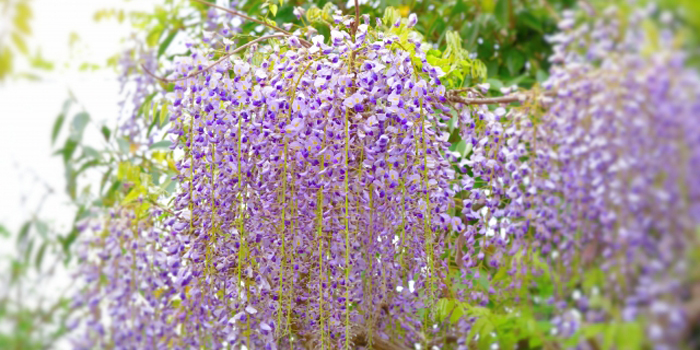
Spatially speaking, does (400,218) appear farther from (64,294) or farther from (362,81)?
(64,294)

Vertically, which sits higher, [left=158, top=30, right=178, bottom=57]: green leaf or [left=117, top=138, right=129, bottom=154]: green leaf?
[left=158, top=30, right=178, bottom=57]: green leaf

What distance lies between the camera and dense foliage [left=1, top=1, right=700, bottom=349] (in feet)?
3.39

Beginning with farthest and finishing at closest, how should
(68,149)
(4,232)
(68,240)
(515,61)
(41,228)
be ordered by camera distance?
1. (68,240)
2. (68,149)
3. (515,61)
4. (41,228)
5. (4,232)

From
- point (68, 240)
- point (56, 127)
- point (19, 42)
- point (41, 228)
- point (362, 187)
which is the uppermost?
point (19, 42)

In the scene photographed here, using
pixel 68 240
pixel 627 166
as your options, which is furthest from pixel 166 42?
pixel 627 166

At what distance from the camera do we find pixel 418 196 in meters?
1.69

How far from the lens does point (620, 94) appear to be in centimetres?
111

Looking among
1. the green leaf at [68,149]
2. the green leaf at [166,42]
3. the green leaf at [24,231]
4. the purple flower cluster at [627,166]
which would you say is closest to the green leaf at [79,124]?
the green leaf at [68,149]

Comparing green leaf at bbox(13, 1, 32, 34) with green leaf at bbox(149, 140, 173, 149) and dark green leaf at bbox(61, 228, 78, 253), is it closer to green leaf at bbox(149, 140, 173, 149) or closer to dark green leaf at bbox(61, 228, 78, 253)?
green leaf at bbox(149, 140, 173, 149)

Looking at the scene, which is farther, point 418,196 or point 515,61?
point 515,61

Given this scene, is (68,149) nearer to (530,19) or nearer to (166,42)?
(166,42)

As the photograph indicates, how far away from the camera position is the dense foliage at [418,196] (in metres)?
1.03

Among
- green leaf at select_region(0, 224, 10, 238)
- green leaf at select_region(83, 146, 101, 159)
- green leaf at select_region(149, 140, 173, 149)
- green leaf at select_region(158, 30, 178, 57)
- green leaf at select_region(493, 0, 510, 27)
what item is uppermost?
green leaf at select_region(158, 30, 178, 57)

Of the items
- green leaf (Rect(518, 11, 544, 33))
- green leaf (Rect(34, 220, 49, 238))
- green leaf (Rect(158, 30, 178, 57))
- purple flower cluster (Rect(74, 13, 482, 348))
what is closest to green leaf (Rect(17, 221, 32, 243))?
green leaf (Rect(34, 220, 49, 238))
